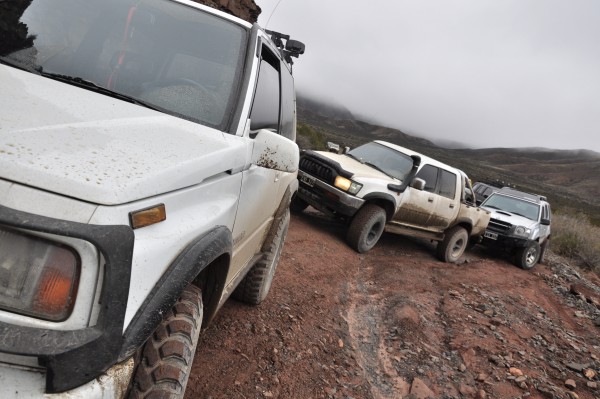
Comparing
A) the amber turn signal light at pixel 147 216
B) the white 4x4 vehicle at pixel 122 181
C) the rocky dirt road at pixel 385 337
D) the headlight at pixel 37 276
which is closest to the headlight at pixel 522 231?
the rocky dirt road at pixel 385 337

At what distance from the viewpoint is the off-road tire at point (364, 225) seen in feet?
22.2

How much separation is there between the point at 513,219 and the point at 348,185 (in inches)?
256

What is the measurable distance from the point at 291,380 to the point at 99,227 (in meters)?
2.28

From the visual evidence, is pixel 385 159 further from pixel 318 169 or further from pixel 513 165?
pixel 513 165

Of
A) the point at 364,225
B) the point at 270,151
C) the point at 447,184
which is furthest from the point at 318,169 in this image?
the point at 270,151

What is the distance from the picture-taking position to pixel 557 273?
428 inches

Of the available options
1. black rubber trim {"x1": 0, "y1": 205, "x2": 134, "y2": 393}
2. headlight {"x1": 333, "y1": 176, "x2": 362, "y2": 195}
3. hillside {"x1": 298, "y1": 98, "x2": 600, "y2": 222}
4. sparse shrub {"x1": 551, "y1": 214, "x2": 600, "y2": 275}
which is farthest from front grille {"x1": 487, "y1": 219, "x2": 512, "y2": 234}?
hillside {"x1": 298, "y1": 98, "x2": 600, "y2": 222}

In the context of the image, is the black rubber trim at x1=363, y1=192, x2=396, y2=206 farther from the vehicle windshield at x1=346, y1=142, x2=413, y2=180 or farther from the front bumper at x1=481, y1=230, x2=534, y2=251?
the front bumper at x1=481, y1=230, x2=534, y2=251

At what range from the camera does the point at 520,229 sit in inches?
416

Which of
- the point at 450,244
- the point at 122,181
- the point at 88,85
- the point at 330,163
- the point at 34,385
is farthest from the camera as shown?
the point at 450,244

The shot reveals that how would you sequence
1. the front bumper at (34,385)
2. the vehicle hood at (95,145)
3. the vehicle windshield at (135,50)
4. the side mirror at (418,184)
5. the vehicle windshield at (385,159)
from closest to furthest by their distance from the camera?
the front bumper at (34,385) < the vehicle hood at (95,145) < the vehicle windshield at (135,50) < the side mirror at (418,184) < the vehicle windshield at (385,159)

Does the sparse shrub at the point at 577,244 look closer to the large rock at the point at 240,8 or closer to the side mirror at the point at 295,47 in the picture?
the side mirror at the point at 295,47

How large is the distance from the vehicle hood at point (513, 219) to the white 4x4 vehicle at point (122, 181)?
993cm

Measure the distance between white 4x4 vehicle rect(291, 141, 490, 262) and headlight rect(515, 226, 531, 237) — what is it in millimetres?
1984
